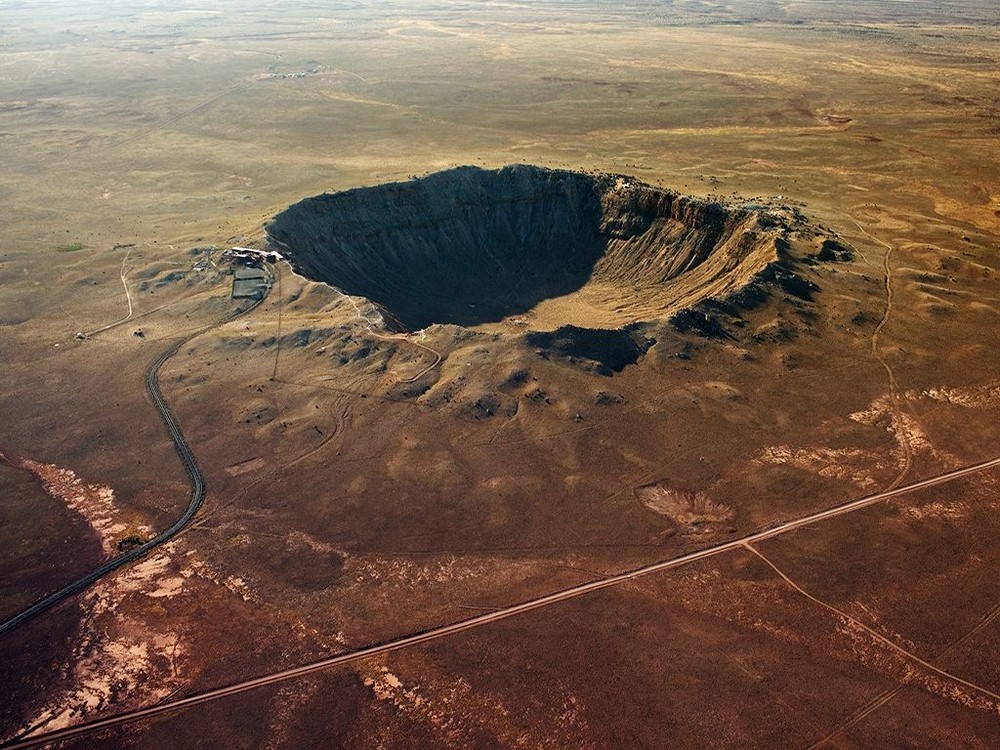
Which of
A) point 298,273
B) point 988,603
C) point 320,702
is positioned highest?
point 298,273

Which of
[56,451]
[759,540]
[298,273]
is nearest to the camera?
[759,540]

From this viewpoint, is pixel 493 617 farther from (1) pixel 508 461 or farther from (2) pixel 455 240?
(2) pixel 455 240

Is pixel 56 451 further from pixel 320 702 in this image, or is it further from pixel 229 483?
pixel 320 702

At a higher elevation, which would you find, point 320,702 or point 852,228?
point 852,228

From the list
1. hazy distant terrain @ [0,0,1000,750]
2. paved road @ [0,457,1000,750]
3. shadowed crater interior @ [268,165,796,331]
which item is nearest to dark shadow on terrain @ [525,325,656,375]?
hazy distant terrain @ [0,0,1000,750]

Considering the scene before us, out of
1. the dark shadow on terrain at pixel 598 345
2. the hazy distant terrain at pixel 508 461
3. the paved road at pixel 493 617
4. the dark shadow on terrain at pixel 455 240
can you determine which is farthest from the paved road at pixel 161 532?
the dark shadow on terrain at pixel 598 345

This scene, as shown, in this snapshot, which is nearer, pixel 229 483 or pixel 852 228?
pixel 229 483

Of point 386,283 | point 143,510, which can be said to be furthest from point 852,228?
point 143,510

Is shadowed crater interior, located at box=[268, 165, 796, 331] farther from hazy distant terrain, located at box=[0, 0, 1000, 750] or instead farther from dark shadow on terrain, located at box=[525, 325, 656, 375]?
dark shadow on terrain, located at box=[525, 325, 656, 375]
